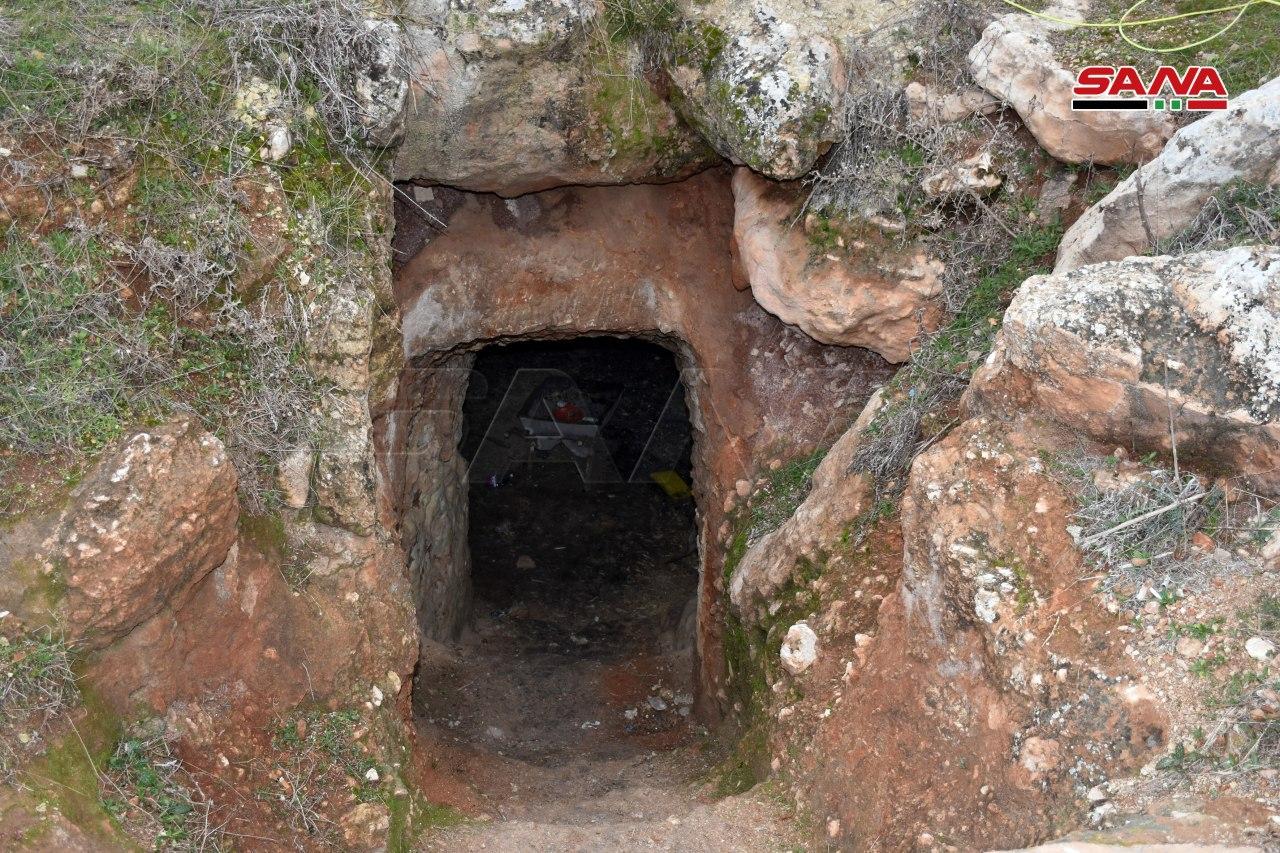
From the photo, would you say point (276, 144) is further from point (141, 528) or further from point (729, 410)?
Result: point (729, 410)

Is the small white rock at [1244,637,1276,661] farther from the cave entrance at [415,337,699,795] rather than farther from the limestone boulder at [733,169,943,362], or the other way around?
the cave entrance at [415,337,699,795]

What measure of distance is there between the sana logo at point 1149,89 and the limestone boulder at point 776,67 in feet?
2.92

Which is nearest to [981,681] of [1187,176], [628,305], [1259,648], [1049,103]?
[1259,648]

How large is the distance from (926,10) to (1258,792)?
353cm

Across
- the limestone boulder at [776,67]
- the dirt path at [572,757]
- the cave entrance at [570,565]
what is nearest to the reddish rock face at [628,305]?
the dirt path at [572,757]

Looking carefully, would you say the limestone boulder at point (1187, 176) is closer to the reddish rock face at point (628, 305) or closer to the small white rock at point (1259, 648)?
the small white rock at point (1259, 648)

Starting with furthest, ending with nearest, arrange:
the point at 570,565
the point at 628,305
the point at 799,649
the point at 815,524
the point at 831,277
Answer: the point at 570,565
the point at 628,305
the point at 831,277
the point at 815,524
the point at 799,649

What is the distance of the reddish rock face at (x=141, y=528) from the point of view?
3170mm

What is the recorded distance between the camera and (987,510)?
3.40 metres

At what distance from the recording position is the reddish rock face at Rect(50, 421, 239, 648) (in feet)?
10.4

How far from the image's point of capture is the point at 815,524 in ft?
14.1

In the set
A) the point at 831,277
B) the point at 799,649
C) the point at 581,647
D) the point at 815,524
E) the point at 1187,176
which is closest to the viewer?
the point at 1187,176

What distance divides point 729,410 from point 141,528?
3207 mm

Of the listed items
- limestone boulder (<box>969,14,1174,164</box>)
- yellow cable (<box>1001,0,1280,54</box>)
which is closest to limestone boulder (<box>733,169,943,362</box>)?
limestone boulder (<box>969,14,1174,164</box>)
